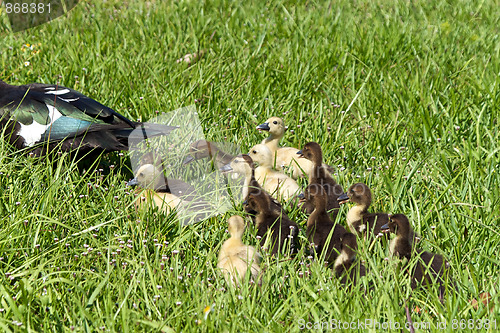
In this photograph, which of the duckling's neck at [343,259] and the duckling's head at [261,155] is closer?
the duckling's neck at [343,259]

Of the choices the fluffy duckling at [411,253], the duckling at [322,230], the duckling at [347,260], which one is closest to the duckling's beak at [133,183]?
the duckling at [322,230]

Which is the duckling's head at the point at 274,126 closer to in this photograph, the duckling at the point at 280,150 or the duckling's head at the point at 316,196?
the duckling at the point at 280,150

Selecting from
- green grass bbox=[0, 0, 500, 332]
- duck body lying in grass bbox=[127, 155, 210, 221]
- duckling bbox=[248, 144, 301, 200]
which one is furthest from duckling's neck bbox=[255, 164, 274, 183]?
duck body lying in grass bbox=[127, 155, 210, 221]

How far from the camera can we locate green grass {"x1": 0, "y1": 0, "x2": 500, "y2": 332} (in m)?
2.87

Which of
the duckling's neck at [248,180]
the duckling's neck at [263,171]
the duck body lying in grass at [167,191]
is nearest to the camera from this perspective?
the duck body lying in grass at [167,191]

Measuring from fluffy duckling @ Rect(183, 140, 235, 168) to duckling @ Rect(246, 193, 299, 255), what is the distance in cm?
92

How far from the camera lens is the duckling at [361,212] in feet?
12.3

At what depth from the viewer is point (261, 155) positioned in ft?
15.3

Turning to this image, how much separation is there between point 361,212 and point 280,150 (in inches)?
51.4

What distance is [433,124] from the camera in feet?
17.0

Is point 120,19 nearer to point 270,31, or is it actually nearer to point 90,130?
point 270,31

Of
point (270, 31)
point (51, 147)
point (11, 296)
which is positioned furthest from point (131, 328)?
point (270, 31)

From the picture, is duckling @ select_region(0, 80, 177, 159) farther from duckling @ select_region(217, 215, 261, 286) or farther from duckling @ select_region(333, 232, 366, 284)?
duckling @ select_region(333, 232, 366, 284)

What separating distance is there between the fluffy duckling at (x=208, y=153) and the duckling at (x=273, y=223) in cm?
92
